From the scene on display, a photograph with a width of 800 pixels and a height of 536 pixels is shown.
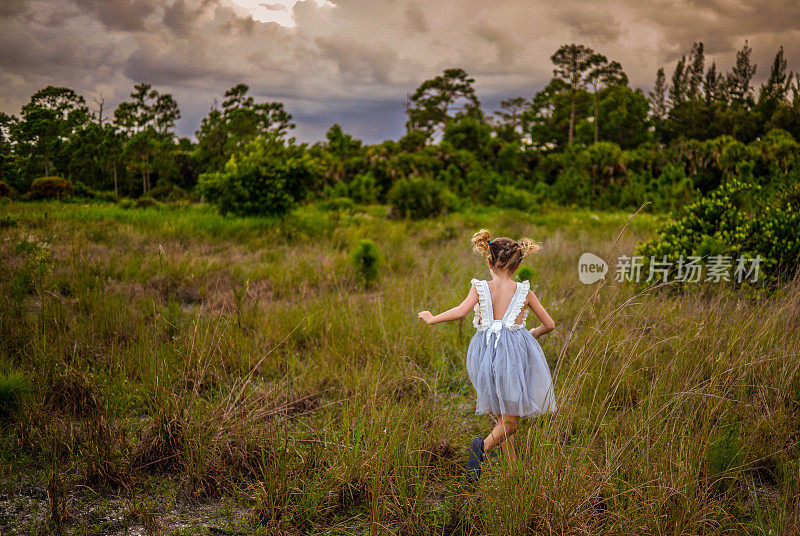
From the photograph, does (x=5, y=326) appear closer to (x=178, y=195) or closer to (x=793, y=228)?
(x=793, y=228)

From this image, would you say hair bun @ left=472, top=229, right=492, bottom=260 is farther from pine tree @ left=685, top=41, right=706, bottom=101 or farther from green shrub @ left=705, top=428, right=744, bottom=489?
pine tree @ left=685, top=41, right=706, bottom=101

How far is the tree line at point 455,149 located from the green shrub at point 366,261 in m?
5.23

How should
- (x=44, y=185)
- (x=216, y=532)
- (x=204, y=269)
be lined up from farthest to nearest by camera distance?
(x=44, y=185)
(x=204, y=269)
(x=216, y=532)

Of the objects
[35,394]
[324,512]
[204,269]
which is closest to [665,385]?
[324,512]

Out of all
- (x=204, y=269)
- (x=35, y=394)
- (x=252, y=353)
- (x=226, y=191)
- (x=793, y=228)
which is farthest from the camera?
(x=226, y=191)

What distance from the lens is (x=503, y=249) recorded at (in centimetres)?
285

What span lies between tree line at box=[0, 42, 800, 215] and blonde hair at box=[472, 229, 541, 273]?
648 centimetres

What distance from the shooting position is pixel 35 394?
354 cm

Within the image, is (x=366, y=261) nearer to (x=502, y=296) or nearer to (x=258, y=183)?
(x=502, y=296)

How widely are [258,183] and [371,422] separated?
9971 mm

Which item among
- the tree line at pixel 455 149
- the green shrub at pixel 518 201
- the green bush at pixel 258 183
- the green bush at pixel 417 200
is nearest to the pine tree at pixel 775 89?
the tree line at pixel 455 149

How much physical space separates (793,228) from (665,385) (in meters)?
3.74

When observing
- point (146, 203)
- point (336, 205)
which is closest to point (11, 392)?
point (146, 203)

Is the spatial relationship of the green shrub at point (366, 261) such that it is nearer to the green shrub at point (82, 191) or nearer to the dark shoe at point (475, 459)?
the dark shoe at point (475, 459)
